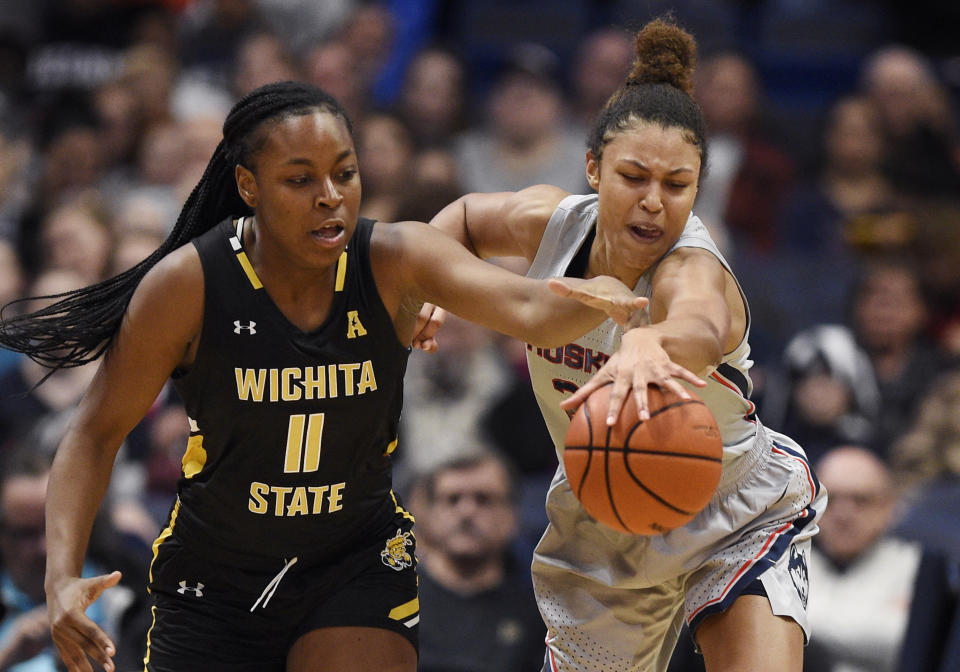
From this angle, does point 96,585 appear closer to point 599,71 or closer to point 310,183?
point 310,183

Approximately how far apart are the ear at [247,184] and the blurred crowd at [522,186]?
208cm

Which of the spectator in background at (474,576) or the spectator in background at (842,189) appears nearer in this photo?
the spectator in background at (474,576)

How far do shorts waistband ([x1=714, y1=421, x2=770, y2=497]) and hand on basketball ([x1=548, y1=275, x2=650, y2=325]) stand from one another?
0.80m

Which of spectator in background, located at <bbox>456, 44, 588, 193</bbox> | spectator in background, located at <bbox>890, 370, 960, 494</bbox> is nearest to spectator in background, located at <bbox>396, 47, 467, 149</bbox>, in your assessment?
spectator in background, located at <bbox>456, 44, 588, 193</bbox>

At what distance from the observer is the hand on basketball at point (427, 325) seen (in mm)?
3756

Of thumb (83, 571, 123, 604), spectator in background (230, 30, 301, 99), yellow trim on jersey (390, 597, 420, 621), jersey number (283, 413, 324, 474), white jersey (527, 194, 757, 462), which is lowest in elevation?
yellow trim on jersey (390, 597, 420, 621)

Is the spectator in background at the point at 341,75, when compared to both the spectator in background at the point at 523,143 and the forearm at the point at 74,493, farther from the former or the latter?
the forearm at the point at 74,493

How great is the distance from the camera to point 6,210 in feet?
29.7

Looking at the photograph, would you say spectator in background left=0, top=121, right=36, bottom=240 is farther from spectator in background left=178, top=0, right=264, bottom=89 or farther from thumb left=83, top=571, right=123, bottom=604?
thumb left=83, top=571, right=123, bottom=604

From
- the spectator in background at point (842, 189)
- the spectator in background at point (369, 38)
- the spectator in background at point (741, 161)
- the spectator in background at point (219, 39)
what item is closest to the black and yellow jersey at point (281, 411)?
the spectator in background at point (741, 161)

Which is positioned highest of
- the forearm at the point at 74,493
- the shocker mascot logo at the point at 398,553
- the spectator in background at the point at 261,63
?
the spectator in background at the point at 261,63

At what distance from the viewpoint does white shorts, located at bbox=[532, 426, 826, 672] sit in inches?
143

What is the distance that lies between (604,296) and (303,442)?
915 mm

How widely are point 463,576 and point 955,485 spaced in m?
2.27
